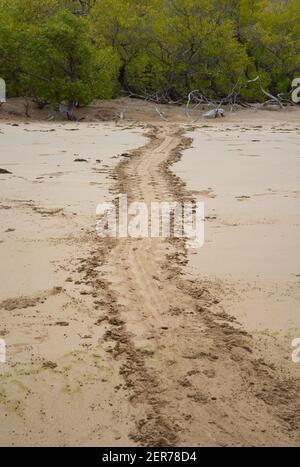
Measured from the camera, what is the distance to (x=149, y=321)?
2.66 meters

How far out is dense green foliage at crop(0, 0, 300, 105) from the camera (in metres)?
13.9

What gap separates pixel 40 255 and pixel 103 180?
2557mm

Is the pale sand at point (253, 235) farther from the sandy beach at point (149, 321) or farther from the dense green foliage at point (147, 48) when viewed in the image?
the dense green foliage at point (147, 48)

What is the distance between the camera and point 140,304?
2.84 m

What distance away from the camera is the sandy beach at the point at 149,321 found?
6.35ft

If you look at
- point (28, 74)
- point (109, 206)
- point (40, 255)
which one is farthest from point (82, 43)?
point (40, 255)

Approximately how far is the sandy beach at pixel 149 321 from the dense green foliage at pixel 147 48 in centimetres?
939
